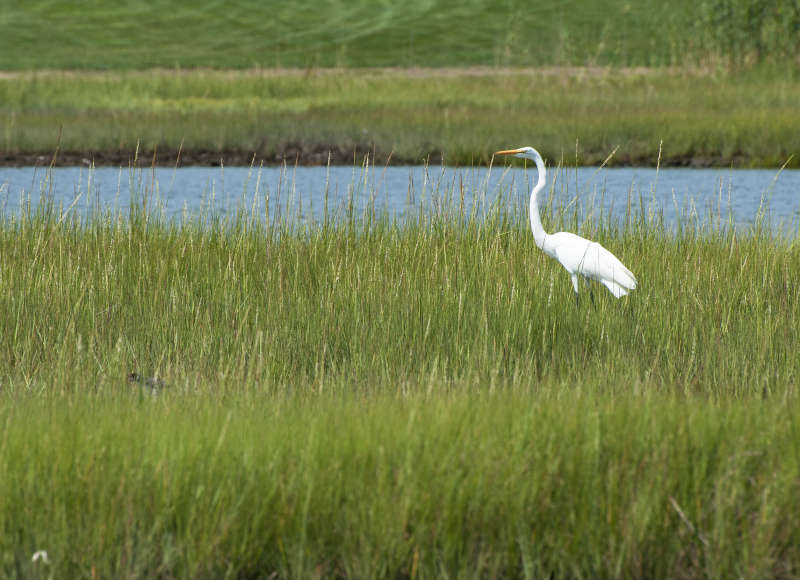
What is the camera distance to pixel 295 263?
23.6 feet

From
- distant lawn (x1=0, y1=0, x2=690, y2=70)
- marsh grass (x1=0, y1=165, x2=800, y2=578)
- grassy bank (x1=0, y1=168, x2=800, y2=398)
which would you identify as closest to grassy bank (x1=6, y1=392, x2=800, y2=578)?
marsh grass (x1=0, y1=165, x2=800, y2=578)

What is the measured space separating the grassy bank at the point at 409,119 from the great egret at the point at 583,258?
11.2 meters

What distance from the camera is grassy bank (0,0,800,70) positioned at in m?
42.8

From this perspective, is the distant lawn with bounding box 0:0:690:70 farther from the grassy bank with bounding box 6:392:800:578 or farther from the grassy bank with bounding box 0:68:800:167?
the grassy bank with bounding box 6:392:800:578

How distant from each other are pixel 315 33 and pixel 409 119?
29598 millimetres

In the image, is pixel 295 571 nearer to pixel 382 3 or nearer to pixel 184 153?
pixel 184 153

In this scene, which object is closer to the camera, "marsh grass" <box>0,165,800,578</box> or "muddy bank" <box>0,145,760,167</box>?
"marsh grass" <box>0,165,800,578</box>

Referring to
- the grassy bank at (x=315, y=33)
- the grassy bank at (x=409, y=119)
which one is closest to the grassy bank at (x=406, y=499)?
the grassy bank at (x=409, y=119)

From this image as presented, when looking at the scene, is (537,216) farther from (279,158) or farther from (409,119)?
(409,119)

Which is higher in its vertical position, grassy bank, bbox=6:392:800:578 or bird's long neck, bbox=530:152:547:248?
bird's long neck, bbox=530:152:547:248

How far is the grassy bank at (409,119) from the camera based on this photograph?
20016mm

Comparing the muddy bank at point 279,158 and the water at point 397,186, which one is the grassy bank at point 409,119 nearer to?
the muddy bank at point 279,158

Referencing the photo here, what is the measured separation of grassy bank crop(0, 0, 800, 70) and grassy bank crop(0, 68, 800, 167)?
45.2ft

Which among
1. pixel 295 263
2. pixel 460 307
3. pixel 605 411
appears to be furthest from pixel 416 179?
pixel 605 411
